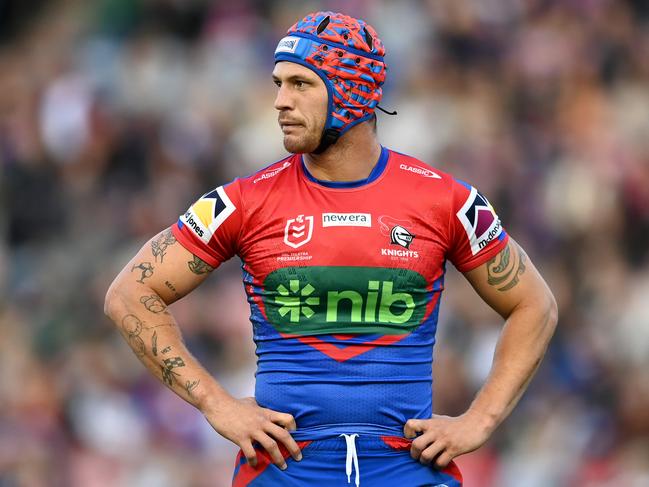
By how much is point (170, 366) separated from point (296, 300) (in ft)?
2.03

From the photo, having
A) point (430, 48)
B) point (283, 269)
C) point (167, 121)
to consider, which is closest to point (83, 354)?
point (167, 121)

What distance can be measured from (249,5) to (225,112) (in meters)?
1.53

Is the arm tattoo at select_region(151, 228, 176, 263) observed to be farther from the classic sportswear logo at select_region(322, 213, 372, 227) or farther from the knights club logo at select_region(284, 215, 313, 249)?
the classic sportswear logo at select_region(322, 213, 372, 227)

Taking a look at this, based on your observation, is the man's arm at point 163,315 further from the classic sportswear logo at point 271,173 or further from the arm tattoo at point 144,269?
the classic sportswear logo at point 271,173

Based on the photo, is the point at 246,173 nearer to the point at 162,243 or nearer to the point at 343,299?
the point at 162,243

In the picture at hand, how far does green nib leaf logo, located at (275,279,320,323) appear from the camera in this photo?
6.26m

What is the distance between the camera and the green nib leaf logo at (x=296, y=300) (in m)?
6.26

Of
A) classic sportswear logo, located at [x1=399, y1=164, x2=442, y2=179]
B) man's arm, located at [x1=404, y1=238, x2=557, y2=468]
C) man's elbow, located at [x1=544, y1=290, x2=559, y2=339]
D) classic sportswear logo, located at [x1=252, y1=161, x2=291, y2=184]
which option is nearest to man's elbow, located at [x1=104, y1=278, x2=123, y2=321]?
classic sportswear logo, located at [x1=252, y1=161, x2=291, y2=184]

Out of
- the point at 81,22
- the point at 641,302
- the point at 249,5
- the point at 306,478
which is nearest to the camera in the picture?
the point at 306,478

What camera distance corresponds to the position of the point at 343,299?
625 cm

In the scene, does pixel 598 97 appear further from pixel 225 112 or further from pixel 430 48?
pixel 225 112

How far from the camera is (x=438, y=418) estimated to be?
637 centimetres

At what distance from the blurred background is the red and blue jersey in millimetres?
4192

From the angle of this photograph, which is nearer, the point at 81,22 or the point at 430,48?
the point at 430,48
